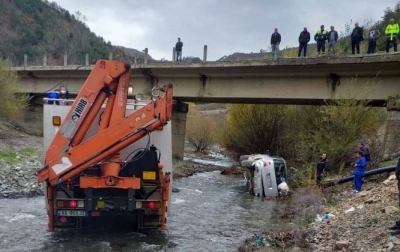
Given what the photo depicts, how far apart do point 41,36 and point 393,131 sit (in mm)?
105754

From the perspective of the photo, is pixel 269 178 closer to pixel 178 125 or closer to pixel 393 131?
pixel 393 131

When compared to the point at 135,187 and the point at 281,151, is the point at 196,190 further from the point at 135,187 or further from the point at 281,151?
the point at 281,151

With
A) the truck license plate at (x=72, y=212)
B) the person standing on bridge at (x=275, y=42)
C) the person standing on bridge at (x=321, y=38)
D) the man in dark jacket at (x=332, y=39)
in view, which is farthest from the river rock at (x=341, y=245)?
the person standing on bridge at (x=275, y=42)

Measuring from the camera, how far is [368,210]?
34.0 feet

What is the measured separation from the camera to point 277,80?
2270 cm

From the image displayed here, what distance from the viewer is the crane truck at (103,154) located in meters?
9.20

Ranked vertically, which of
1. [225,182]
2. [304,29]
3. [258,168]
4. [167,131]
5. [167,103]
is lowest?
[225,182]

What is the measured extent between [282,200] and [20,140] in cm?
1867

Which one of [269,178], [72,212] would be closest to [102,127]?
[72,212]

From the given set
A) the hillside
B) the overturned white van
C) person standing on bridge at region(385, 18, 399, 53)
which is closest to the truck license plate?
the overturned white van

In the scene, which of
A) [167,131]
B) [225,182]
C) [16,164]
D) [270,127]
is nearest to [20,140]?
[16,164]

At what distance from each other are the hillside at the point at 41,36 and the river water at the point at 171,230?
8090cm

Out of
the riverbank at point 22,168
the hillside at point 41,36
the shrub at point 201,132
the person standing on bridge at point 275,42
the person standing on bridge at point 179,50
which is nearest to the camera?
the riverbank at point 22,168

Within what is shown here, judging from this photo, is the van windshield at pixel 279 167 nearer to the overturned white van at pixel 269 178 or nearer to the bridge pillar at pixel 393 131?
the overturned white van at pixel 269 178
